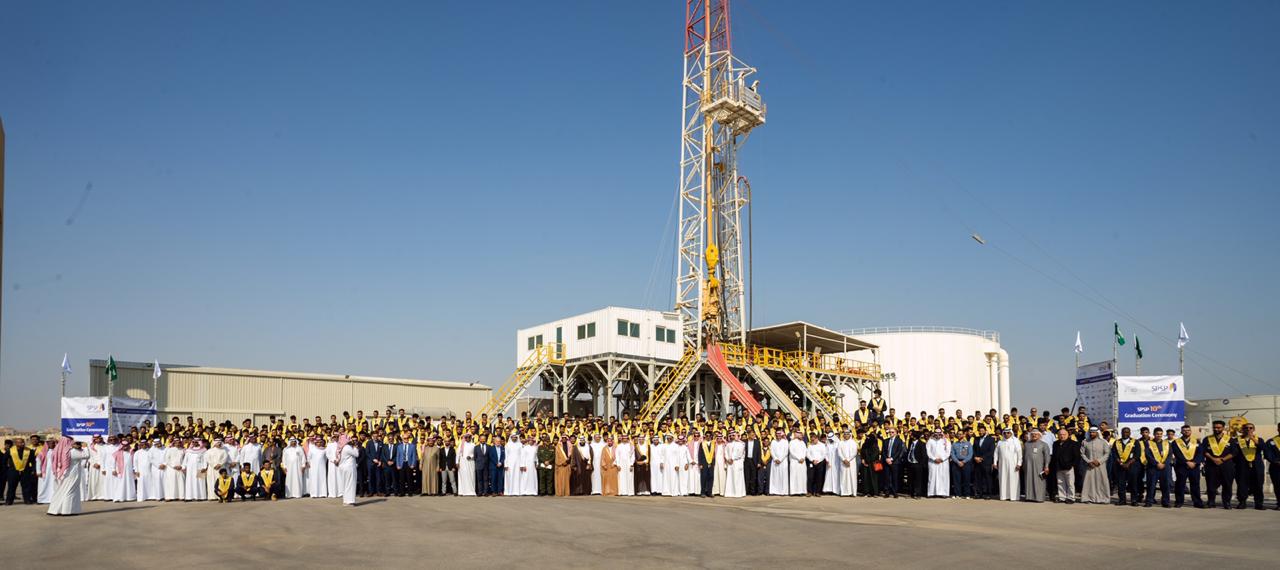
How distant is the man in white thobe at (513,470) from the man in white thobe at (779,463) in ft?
18.9

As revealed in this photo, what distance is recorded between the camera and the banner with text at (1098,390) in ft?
68.7

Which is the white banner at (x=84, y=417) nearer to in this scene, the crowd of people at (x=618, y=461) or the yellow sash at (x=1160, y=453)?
the crowd of people at (x=618, y=461)

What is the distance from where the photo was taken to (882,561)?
1007 centimetres

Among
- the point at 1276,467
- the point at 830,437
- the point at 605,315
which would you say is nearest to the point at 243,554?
the point at 830,437

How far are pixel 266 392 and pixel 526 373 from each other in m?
10.5

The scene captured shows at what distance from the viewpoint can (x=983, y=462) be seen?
1906 cm

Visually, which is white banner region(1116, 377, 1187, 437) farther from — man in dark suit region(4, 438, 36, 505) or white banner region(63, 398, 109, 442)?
white banner region(63, 398, 109, 442)

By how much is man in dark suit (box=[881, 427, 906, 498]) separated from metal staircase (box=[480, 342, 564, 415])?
18027mm

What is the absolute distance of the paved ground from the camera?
1036 centimetres

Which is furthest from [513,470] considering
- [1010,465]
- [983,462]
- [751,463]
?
[1010,465]

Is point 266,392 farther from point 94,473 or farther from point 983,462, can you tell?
point 983,462

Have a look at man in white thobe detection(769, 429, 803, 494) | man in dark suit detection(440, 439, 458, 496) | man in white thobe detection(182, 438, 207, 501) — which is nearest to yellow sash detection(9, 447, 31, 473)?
man in white thobe detection(182, 438, 207, 501)

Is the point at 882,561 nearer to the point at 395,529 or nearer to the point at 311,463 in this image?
the point at 395,529

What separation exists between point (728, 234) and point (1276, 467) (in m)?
28.3
